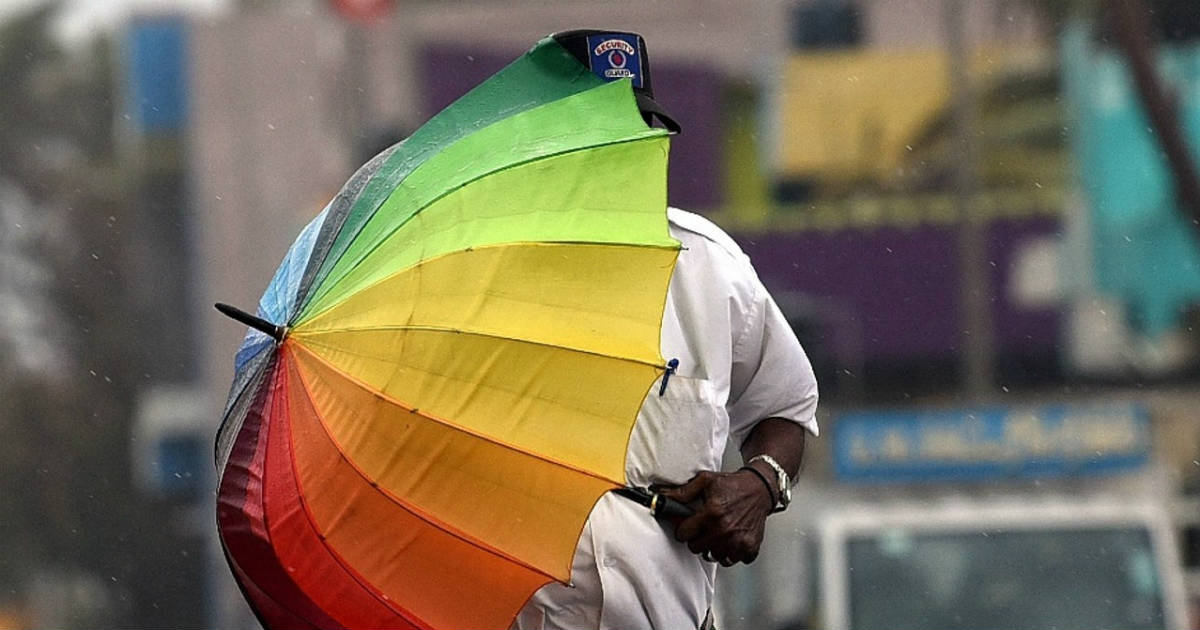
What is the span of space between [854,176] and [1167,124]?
16919 mm

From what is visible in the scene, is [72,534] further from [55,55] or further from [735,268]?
[735,268]

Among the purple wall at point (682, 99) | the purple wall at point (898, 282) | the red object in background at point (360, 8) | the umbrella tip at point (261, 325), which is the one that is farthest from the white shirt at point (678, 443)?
the red object in background at point (360, 8)

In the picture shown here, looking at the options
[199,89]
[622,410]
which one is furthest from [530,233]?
[199,89]

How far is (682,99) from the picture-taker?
129 ft

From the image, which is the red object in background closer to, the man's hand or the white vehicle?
the white vehicle

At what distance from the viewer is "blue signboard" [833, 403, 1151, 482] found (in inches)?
602

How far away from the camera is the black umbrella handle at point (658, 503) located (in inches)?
145

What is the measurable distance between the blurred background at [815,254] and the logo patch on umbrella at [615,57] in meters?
5.66

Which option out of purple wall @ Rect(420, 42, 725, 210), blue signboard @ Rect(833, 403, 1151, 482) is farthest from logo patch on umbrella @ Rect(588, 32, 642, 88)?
purple wall @ Rect(420, 42, 725, 210)

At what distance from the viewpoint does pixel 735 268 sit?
3.84 metres

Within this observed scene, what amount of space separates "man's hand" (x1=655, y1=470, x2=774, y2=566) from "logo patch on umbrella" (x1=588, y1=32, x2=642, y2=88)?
62 centimetres

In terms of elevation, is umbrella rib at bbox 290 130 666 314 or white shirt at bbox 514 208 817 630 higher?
umbrella rib at bbox 290 130 666 314

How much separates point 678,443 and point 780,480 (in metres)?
0.20

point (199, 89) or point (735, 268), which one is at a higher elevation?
point (199, 89)
